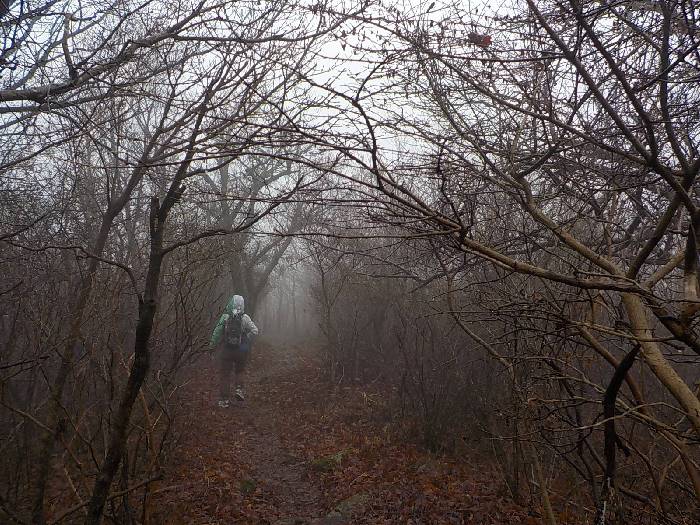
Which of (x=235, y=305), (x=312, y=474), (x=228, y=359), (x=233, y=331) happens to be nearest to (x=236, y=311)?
(x=235, y=305)

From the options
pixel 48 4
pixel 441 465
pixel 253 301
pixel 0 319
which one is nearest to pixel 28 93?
pixel 48 4

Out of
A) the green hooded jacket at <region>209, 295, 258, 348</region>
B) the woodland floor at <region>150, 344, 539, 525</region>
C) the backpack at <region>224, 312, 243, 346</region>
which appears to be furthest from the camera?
the backpack at <region>224, 312, 243, 346</region>

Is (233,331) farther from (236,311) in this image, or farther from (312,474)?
(312,474)

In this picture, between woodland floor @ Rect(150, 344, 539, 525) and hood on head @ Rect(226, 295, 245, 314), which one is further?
hood on head @ Rect(226, 295, 245, 314)

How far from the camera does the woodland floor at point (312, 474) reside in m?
4.66

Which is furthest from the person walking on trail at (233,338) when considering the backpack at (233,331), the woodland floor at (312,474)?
the woodland floor at (312,474)

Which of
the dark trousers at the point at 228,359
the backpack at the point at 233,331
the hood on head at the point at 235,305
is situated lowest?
the dark trousers at the point at 228,359

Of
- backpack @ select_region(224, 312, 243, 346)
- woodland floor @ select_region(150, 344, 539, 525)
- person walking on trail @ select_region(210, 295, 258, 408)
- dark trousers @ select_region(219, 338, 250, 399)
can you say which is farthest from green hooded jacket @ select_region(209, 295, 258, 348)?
woodland floor @ select_region(150, 344, 539, 525)

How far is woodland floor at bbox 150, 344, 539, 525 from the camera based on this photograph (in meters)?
4.66

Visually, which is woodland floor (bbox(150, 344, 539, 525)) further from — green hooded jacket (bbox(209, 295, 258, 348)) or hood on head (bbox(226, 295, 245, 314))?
hood on head (bbox(226, 295, 245, 314))

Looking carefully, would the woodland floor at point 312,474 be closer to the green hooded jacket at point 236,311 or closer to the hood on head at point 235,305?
the green hooded jacket at point 236,311

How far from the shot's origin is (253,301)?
16.0 m

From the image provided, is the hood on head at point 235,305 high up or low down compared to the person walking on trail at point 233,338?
up

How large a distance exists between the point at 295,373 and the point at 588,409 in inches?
294
